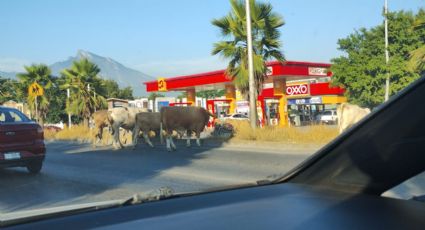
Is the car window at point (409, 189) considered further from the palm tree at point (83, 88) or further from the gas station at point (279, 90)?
the palm tree at point (83, 88)

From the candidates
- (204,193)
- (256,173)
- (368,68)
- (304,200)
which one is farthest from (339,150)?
(368,68)

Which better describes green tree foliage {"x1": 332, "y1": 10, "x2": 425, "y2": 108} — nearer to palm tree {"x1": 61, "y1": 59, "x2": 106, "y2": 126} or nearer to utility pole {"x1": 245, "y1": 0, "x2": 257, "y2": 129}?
utility pole {"x1": 245, "y1": 0, "x2": 257, "y2": 129}

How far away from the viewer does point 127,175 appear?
10930mm

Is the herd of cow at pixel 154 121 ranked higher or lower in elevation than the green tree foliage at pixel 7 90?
lower

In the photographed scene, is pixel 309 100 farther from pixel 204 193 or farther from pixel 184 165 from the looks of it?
pixel 204 193

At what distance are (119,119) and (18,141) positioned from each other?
29.8 feet

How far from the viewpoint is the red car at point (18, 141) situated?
1060 cm

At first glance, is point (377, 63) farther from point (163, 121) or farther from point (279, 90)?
point (163, 121)

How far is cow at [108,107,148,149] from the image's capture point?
19375mm

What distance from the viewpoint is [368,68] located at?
31.9 metres

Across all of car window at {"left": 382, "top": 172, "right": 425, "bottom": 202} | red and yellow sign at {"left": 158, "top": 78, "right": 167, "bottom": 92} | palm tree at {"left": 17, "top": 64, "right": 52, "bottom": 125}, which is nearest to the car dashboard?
car window at {"left": 382, "top": 172, "right": 425, "bottom": 202}

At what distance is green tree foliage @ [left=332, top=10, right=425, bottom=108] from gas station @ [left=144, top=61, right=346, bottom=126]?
9.63ft

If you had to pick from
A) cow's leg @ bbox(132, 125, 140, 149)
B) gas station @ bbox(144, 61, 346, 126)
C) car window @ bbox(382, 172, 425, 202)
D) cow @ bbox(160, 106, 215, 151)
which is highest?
gas station @ bbox(144, 61, 346, 126)

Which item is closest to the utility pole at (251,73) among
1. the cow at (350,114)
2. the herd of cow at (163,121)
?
the herd of cow at (163,121)
